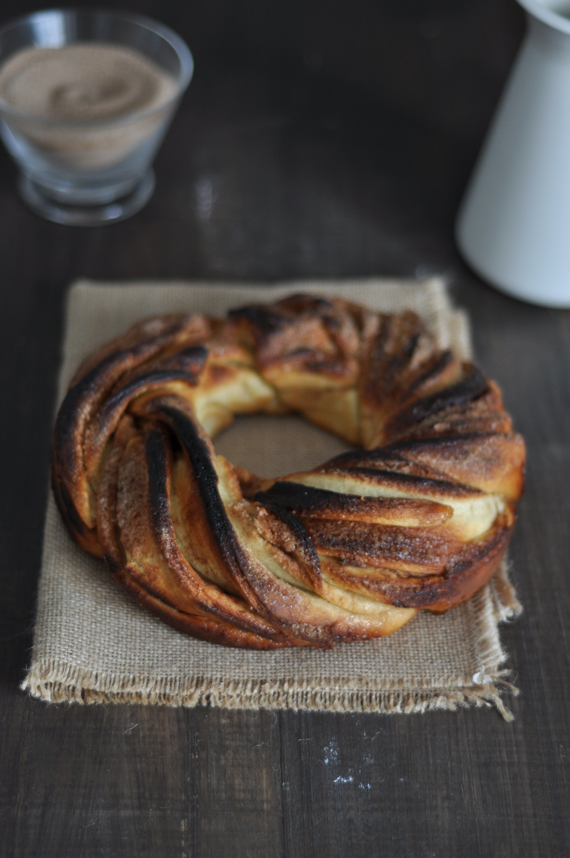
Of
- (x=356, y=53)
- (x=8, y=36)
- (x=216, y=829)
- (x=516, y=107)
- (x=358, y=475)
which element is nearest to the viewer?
(x=216, y=829)

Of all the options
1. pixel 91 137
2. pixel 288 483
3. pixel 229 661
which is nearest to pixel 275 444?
pixel 288 483

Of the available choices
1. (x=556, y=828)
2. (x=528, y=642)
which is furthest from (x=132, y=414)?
(x=556, y=828)

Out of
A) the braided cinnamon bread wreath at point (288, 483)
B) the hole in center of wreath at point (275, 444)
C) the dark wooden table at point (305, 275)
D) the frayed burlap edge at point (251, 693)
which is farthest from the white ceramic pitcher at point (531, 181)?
the frayed burlap edge at point (251, 693)

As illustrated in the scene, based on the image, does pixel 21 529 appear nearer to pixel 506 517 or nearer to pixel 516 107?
pixel 506 517

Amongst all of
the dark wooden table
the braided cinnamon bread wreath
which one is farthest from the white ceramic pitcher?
the braided cinnamon bread wreath

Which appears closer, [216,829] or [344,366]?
[216,829]

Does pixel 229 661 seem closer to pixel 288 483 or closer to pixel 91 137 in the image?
pixel 288 483
